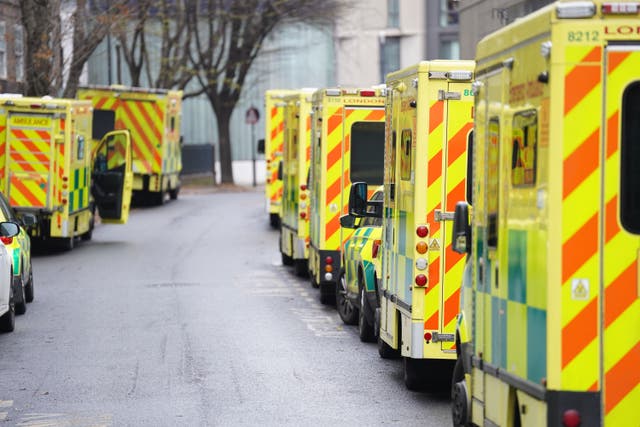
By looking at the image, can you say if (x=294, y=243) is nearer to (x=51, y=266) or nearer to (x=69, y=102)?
(x=51, y=266)

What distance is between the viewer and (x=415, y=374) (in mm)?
11414

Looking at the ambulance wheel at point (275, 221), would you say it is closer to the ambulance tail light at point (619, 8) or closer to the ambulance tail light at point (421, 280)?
→ the ambulance tail light at point (421, 280)

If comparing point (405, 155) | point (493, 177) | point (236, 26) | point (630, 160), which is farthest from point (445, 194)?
point (236, 26)

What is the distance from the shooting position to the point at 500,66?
25.4ft

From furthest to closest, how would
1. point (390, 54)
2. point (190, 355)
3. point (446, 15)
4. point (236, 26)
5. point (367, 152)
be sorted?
point (390, 54) → point (446, 15) → point (236, 26) → point (367, 152) → point (190, 355)

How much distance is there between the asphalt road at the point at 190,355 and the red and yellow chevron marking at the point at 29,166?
1.34 metres

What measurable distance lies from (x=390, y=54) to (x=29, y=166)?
133 feet

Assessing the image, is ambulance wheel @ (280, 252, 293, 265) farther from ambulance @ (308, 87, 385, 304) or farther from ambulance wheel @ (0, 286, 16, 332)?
ambulance wheel @ (0, 286, 16, 332)

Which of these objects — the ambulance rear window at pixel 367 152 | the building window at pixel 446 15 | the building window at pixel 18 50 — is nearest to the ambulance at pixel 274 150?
the building window at pixel 18 50

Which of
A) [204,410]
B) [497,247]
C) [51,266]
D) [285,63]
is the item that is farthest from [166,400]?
[285,63]

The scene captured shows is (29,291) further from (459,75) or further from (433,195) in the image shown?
(459,75)

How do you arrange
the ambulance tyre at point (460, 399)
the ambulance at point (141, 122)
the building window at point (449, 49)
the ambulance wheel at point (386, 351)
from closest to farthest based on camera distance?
the ambulance tyre at point (460, 399), the ambulance wheel at point (386, 351), the ambulance at point (141, 122), the building window at point (449, 49)

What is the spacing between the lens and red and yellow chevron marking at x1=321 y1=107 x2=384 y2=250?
659 inches

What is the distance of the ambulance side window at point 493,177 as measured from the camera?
777cm
